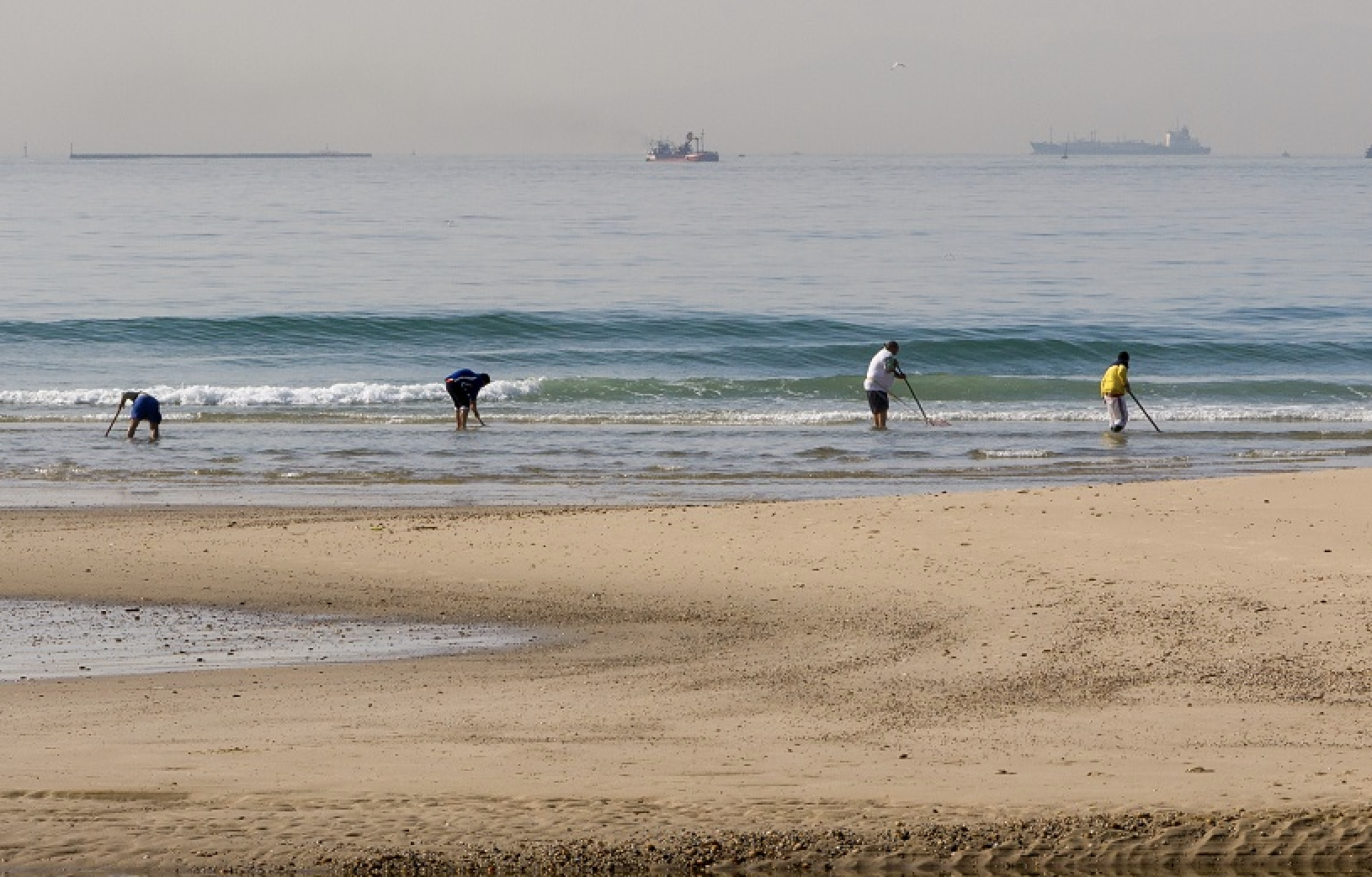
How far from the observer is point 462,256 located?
5516cm

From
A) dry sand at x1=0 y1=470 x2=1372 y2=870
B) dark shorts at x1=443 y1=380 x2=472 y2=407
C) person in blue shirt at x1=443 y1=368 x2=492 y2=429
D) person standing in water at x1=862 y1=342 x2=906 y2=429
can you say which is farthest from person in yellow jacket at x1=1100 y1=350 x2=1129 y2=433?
dry sand at x1=0 y1=470 x2=1372 y2=870

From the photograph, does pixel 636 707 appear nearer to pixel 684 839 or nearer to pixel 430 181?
pixel 684 839

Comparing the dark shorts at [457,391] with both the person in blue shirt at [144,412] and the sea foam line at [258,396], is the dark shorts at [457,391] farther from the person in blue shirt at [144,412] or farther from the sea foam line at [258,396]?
the sea foam line at [258,396]

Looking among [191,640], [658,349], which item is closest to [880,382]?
[658,349]

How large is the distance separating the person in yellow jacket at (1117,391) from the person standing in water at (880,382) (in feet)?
8.79

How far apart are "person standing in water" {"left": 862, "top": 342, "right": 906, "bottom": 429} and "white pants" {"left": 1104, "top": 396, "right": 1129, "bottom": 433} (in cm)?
274

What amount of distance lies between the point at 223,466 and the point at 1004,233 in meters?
52.9

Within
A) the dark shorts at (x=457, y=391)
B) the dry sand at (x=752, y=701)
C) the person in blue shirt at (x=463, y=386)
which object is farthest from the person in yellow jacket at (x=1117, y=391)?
the dry sand at (x=752, y=701)

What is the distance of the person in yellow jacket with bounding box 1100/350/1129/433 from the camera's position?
71.1 feet

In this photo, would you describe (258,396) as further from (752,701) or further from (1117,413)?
(752,701)

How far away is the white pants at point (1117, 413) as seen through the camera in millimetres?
21938

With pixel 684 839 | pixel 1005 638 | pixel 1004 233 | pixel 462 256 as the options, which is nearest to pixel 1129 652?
pixel 1005 638

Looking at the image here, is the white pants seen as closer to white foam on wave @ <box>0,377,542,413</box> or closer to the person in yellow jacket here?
the person in yellow jacket

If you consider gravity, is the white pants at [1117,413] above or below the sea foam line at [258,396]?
above
